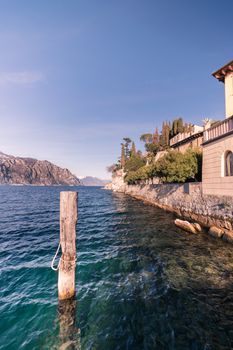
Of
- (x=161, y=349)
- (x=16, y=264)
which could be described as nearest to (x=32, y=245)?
(x=16, y=264)

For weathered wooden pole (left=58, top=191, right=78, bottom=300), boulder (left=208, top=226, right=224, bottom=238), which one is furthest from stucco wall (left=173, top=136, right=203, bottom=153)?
weathered wooden pole (left=58, top=191, right=78, bottom=300)

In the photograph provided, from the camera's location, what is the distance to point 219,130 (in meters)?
15.7

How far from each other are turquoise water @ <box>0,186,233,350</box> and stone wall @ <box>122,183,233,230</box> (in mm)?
2958

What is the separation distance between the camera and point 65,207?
20.2 feet

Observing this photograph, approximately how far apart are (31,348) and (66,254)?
2.42 metres

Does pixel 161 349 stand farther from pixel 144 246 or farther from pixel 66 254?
pixel 144 246

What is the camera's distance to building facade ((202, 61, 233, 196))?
14.3 meters

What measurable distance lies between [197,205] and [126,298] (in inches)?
574

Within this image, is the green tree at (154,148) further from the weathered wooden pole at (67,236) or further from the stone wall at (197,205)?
the weathered wooden pole at (67,236)

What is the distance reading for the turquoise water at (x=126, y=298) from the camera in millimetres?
5043

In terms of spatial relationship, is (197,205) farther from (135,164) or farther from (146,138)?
(146,138)

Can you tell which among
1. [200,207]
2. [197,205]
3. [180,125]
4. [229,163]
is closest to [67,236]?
[229,163]

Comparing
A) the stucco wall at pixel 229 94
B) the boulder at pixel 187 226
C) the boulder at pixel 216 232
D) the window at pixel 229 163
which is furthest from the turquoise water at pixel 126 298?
the stucco wall at pixel 229 94

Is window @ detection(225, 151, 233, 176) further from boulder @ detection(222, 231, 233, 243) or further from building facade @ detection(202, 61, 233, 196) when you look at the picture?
boulder @ detection(222, 231, 233, 243)
